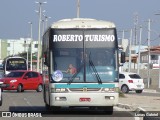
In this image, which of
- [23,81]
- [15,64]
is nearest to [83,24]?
[23,81]

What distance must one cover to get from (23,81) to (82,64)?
919 inches

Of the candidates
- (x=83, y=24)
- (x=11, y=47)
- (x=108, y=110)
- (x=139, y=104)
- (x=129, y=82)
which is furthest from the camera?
(x=11, y=47)

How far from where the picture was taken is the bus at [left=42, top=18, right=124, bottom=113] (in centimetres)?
2008

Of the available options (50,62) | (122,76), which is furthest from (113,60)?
(122,76)

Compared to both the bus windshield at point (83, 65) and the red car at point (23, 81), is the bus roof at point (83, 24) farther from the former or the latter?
the red car at point (23, 81)

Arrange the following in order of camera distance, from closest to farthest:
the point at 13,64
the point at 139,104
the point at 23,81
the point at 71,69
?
the point at 71,69
the point at 139,104
the point at 23,81
the point at 13,64

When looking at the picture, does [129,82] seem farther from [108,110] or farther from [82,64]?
[82,64]

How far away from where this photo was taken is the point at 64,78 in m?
20.1

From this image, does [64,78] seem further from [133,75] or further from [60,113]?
[133,75]

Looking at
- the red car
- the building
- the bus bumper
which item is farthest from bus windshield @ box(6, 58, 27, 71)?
the building

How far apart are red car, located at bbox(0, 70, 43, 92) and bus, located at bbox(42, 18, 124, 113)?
72.5 ft

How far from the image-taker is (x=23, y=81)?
142 ft

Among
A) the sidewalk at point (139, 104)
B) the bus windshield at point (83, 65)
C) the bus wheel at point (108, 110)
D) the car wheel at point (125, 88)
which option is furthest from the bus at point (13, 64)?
the bus windshield at point (83, 65)

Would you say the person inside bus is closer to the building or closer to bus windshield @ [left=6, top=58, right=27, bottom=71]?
bus windshield @ [left=6, top=58, right=27, bottom=71]
